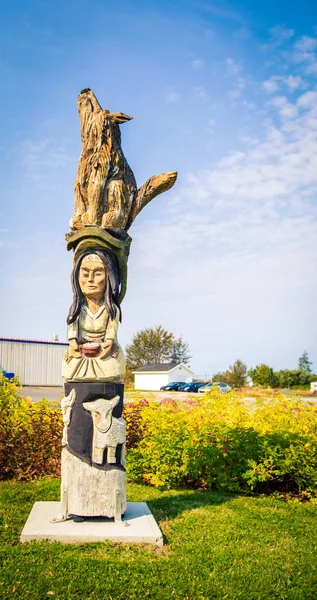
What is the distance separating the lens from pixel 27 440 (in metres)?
8.58

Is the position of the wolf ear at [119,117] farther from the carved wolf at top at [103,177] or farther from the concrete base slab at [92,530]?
the concrete base slab at [92,530]

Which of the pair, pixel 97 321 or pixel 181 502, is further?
pixel 181 502

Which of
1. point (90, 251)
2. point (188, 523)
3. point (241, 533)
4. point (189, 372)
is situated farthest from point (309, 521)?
point (189, 372)

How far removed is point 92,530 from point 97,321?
2230 millimetres

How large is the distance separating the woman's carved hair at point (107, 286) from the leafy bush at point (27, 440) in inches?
145

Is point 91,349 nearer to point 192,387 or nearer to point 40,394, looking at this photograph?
point 40,394

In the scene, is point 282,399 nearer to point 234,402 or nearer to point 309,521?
point 234,402

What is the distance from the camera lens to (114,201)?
625 centimetres

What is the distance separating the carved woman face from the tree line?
4467 centimetres

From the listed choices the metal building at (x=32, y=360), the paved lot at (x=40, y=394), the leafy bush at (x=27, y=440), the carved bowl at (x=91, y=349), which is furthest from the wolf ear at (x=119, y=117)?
the metal building at (x=32, y=360)

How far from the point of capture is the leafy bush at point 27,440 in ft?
27.5

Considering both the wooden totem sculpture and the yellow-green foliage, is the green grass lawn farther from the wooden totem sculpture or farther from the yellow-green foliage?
the yellow-green foliage

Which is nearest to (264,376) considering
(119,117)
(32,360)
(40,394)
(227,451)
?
(32,360)

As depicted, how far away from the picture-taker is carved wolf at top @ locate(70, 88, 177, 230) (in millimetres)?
6215
